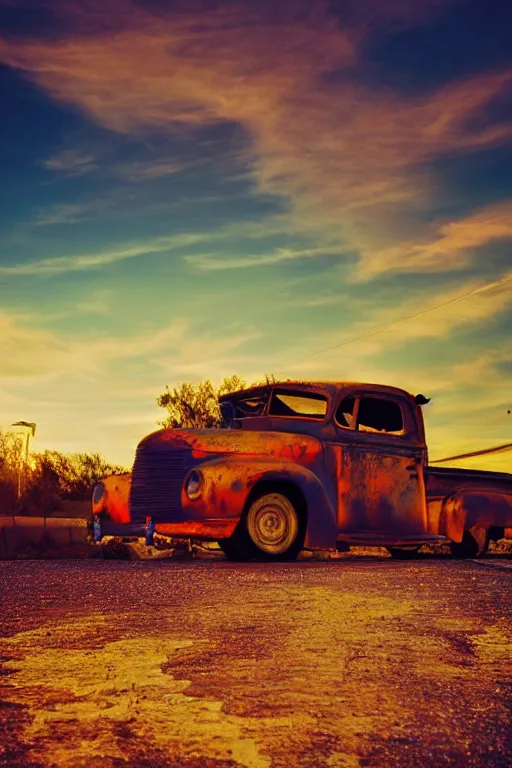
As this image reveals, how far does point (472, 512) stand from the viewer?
11930 mm

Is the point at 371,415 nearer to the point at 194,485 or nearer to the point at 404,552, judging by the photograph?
the point at 404,552

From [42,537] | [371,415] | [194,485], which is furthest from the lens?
[42,537]

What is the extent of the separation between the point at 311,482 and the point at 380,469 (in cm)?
123

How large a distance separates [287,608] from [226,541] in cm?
451

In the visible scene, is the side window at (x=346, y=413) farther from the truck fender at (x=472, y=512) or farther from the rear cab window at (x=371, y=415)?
the truck fender at (x=472, y=512)

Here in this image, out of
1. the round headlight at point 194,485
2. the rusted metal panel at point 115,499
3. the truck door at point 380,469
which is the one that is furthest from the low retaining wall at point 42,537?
the truck door at point 380,469

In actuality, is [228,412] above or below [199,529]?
above

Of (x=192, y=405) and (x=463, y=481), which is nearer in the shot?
(x=463, y=481)

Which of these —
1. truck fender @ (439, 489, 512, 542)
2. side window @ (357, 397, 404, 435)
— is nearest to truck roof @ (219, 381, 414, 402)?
Answer: side window @ (357, 397, 404, 435)

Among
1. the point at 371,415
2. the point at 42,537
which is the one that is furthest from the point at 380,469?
the point at 42,537

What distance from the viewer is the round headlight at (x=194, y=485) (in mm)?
9906

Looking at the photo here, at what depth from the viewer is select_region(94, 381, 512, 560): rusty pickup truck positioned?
1009cm

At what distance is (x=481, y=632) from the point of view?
207 inches

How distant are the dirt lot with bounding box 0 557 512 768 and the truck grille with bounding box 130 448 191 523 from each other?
9.10 feet
